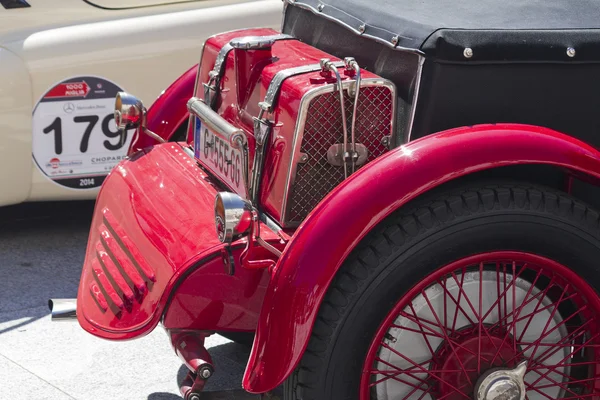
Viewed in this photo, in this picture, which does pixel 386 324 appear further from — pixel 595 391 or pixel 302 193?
pixel 595 391

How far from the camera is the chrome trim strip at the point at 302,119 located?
2.47 m

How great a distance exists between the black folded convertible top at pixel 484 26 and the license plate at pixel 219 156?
0.53 metres

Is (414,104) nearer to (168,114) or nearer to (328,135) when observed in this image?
(328,135)

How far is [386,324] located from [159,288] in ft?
2.08

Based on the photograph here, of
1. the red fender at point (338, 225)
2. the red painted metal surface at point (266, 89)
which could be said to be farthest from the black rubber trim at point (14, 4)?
the red fender at point (338, 225)

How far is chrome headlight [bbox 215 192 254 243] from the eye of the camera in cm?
226

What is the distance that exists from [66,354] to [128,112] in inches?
35.4

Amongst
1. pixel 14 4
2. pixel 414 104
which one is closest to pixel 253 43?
pixel 414 104

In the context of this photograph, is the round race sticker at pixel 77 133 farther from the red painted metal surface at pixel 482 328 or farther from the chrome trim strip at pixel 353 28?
the red painted metal surface at pixel 482 328

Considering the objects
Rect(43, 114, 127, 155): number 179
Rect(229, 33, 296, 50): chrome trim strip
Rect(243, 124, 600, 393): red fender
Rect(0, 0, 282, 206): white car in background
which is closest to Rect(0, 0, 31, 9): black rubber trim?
Rect(0, 0, 282, 206): white car in background

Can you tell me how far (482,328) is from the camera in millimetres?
2377

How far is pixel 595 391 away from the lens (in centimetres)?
252

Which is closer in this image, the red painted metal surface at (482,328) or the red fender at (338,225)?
the red fender at (338,225)

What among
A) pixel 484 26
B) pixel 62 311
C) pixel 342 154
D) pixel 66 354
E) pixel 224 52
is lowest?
pixel 66 354
